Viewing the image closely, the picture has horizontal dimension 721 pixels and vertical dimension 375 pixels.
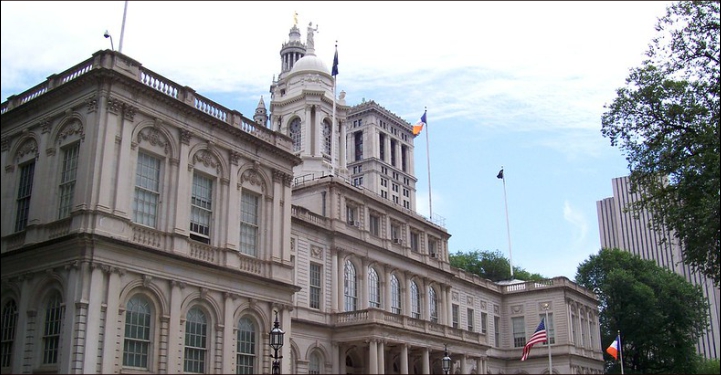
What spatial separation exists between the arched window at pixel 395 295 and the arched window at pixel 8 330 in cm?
2440

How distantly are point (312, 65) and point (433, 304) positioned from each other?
77.8 ft

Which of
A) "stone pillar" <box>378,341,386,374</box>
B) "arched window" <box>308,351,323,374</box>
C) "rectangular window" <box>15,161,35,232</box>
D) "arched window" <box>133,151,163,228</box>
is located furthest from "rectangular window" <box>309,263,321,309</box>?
"rectangular window" <box>15,161,35,232</box>

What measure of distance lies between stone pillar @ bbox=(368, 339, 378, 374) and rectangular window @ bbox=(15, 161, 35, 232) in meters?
18.6

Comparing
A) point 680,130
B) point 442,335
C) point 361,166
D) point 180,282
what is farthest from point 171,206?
point 361,166

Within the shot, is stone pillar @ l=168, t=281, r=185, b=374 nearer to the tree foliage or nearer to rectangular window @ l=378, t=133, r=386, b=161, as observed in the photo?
Answer: the tree foliage

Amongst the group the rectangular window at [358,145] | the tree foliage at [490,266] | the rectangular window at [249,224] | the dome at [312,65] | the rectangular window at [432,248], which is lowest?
the rectangular window at [249,224]

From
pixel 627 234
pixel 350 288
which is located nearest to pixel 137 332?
pixel 350 288

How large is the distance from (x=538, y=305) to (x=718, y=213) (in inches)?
1448

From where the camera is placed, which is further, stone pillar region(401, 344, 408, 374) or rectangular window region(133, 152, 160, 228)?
stone pillar region(401, 344, 408, 374)

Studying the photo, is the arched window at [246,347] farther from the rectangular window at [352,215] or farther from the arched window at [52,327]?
the rectangular window at [352,215]

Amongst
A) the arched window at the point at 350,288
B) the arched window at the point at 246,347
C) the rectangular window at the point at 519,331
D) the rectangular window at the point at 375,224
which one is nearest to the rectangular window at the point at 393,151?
the rectangular window at the point at 519,331

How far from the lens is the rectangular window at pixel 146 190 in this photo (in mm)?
26500

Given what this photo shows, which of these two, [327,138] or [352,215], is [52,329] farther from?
[327,138]

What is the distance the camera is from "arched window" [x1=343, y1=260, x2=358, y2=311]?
4194 cm
